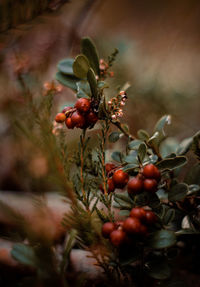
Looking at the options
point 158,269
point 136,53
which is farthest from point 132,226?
point 136,53

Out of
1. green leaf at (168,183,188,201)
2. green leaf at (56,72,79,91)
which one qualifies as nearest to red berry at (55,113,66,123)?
green leaf at (56,72,79,91)

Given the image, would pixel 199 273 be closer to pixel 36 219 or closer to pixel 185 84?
pixel 36 219

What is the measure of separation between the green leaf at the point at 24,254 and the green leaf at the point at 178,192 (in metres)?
0.25

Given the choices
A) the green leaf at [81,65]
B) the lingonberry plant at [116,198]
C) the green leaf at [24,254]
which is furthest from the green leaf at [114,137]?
the green leaf at [24,254]

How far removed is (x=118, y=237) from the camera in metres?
0.36

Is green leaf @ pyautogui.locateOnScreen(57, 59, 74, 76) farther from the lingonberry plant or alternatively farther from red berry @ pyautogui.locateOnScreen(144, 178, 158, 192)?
red berry @ pyautogui.locateOnScreen(144, 178, 158, 192)

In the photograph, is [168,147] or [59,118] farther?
[168,147]

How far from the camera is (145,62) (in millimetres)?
1291

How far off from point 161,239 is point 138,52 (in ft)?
3.72

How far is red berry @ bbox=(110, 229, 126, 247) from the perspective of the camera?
1.17 ft

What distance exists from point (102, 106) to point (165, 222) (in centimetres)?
24

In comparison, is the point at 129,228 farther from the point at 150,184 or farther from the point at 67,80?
the point at 67,80

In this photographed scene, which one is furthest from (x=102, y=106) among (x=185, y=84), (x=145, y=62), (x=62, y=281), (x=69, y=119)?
(x=145, y=62)

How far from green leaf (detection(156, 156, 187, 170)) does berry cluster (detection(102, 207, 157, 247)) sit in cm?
10
